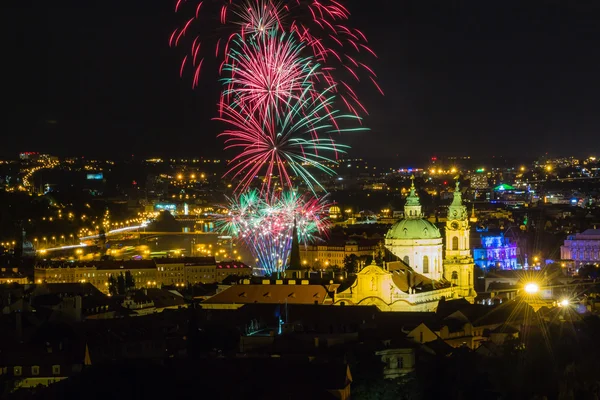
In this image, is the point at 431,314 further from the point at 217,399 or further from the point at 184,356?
the point at 217,399

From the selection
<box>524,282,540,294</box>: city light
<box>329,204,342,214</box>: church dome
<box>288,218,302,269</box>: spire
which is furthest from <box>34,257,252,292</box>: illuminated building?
<box>329,204,342,214</box>: church dome

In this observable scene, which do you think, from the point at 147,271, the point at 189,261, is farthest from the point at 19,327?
the point at 189,261

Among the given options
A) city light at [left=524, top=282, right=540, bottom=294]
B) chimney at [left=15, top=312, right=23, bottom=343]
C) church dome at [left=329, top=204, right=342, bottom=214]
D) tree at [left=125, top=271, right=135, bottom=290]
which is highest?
church dome at [left=329, top=204, right=342, bottom=214]

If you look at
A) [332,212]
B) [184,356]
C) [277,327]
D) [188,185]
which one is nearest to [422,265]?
[277,327]

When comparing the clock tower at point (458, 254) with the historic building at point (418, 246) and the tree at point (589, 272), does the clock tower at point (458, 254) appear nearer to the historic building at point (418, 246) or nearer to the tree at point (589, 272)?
the historic building at point (418, 246)

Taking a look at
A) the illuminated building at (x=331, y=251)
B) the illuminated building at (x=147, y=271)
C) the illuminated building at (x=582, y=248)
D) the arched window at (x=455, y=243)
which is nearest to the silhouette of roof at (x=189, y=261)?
the illuminated building at (x=147, y=271)

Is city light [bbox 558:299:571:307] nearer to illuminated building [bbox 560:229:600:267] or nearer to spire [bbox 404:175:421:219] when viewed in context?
spire [bbox 404:175:421:219]
